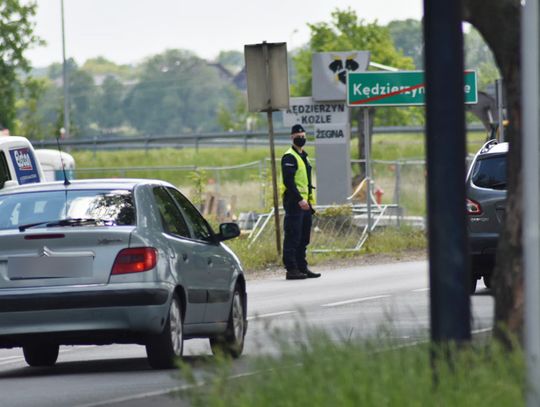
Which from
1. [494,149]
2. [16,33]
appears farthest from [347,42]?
[494,149]

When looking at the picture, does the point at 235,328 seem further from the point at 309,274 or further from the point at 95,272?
the point at 309,274

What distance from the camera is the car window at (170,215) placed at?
13.0 meters

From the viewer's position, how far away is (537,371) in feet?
22.6

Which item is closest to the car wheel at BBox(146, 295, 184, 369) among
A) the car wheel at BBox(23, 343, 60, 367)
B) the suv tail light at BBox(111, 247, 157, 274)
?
the suv tail light at BBox(111, 247, 157, 274)

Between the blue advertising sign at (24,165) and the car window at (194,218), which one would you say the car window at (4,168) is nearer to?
Answer: the blue advertising sign at (24,165)

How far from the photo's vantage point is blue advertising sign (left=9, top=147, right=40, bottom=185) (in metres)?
24.9

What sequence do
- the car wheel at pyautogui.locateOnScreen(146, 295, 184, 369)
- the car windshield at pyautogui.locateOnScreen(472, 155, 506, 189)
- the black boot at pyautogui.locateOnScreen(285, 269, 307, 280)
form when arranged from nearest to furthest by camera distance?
the car wheel at pyautogui.locateOnScreen(146, 295, 184, 369) < the car windshield at pyautogui.locateOnScreen(472, 155, 506, 189) < the black boot at pyautogui.locateOnScreen(285, 269, 307, 280)

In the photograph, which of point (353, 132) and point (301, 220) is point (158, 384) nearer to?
point (301, 220)

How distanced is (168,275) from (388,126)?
3008 inches

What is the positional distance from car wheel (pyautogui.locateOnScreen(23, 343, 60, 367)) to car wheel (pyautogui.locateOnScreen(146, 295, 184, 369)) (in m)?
1.47

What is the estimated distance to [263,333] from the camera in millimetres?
15172

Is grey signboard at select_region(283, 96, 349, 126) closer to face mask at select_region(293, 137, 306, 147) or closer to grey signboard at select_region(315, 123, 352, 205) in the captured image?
grey signboard at select_region(315, 123, 352, 205)

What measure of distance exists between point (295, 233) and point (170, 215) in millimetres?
10159

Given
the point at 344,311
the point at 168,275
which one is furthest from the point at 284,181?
the point at 168,275
